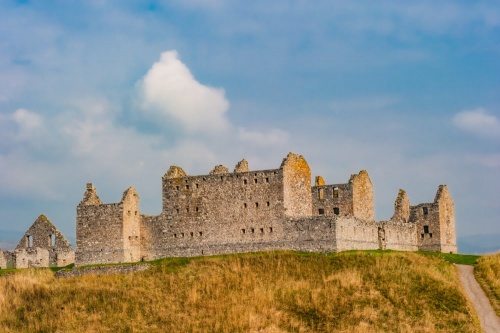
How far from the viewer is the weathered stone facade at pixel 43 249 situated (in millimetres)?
68062

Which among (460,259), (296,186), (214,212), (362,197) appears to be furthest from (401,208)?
(214,212)

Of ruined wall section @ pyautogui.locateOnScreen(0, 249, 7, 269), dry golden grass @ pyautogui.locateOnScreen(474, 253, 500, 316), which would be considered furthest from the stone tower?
ruined wall section @ pyautogui.locateOnScreen(0, 249, 7, 269)

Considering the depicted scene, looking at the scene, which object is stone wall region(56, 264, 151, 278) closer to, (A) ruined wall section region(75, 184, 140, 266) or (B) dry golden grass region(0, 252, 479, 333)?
(B) dry golden grass region(0, 252, 479, 333)

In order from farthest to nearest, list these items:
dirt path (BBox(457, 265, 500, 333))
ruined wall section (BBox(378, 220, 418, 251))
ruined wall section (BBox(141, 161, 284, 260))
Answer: ruined wall section (BBox(378, 220, 418, 251)) < ruined wall section (BBox(141, 161, 284, 260)) < dirt path (BBox(457, 265, 500, 333))

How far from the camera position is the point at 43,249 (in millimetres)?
68562

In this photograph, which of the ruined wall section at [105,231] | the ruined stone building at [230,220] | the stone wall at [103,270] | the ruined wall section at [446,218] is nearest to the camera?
the stone wall at [103,270]

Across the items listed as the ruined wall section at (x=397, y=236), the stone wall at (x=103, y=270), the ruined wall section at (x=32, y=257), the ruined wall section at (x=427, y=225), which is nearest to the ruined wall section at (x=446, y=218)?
the ruined wall section at (x=427, y=225)

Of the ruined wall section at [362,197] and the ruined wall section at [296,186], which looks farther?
the ruined wall section at [362,197]

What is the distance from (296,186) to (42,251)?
23.4m

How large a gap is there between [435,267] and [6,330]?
1042 inches

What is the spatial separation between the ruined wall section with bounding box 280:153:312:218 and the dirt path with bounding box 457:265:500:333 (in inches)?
513

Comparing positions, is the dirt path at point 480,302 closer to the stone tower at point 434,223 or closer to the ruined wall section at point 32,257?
the stone tower at point 434,223

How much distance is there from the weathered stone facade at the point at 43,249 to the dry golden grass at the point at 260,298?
14143 mm

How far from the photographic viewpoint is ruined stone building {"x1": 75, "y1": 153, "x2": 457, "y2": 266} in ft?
191
